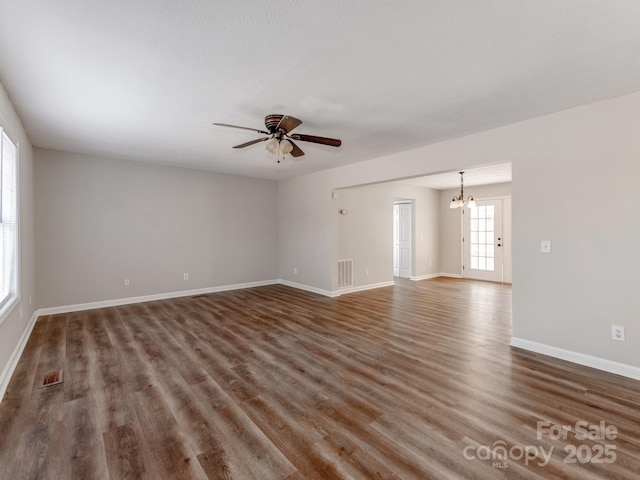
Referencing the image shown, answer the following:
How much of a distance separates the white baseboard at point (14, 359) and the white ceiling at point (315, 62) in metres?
2.54

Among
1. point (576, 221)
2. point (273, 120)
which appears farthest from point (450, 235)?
point (273, 120)

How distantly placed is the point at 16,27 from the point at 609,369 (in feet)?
17.6

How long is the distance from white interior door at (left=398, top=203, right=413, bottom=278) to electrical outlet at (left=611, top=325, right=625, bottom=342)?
17.9ft

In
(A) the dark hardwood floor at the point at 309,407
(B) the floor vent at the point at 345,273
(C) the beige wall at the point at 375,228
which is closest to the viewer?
(A) the dark hardwood floor at the point at 309,407

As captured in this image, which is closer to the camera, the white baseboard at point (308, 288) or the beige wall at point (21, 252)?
the beige wall at point (21, 252)

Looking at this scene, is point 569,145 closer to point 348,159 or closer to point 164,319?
point 348,159

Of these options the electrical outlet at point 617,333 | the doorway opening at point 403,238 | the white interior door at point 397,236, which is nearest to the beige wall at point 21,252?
the electrical outlet at point 617,333

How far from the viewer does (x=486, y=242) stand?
7918mm

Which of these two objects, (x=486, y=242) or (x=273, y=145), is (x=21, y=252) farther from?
(x=486, y=242)

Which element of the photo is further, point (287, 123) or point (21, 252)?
point (21, 252)

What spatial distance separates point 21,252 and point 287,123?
3550 millimetres

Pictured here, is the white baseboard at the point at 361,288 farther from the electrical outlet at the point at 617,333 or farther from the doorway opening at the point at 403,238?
the electrical outlet at the point at 617,333

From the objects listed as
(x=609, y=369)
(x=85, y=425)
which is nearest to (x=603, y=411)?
(x=609, y=369)

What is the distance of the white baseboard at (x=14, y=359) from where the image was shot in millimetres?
2500
